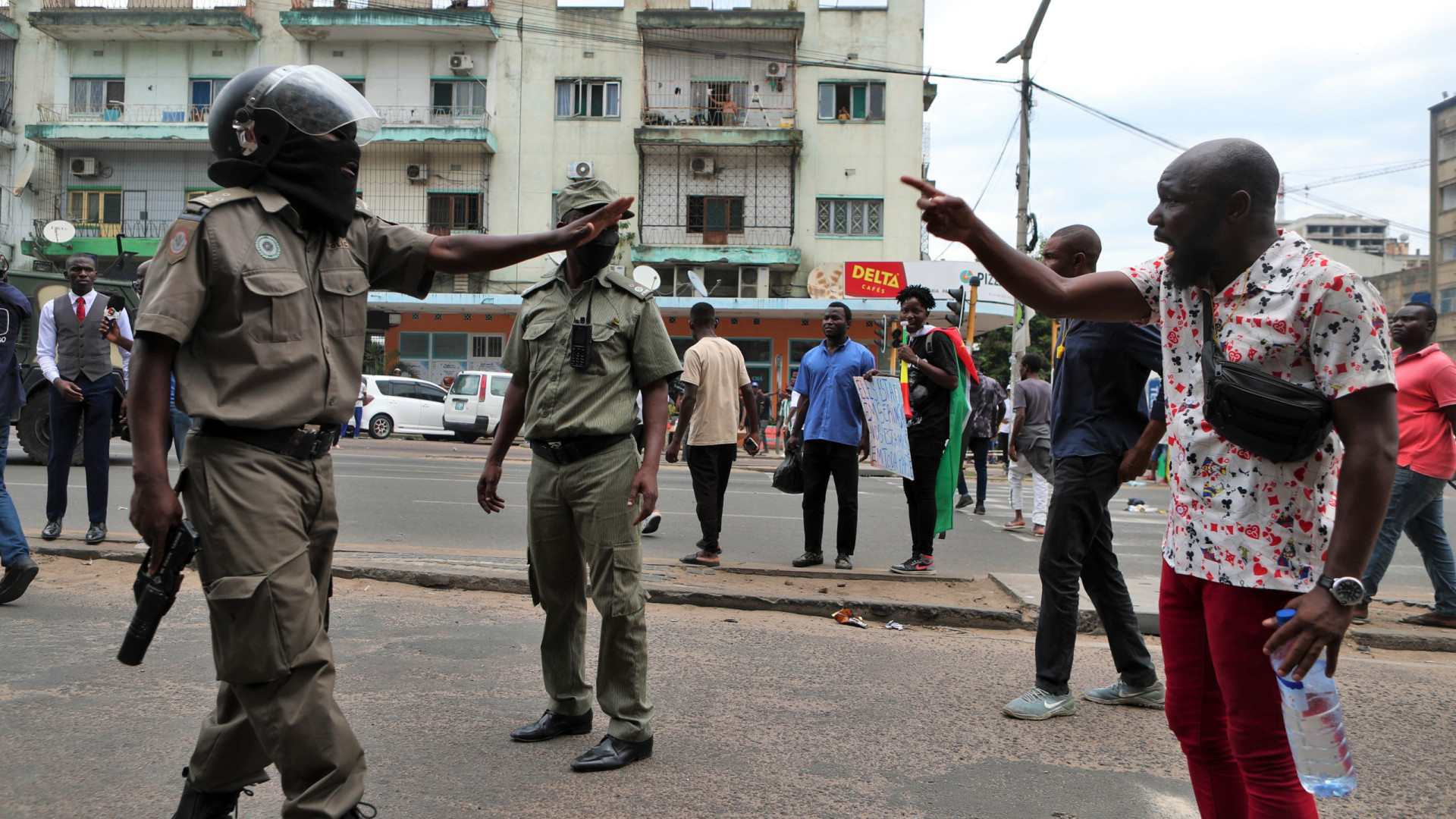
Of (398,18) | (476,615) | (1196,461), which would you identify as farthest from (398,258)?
(398,18)

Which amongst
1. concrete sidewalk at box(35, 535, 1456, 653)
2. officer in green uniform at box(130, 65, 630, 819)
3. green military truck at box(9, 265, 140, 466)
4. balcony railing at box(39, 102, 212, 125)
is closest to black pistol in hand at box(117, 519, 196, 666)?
officer in green uniform at box(130, 65, 630, 819)

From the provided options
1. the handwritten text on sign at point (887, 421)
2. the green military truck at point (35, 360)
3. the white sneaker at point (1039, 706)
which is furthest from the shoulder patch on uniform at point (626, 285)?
the green military truck at point (35, 360)

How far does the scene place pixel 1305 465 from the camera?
223cm

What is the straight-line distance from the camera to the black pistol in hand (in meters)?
2.39

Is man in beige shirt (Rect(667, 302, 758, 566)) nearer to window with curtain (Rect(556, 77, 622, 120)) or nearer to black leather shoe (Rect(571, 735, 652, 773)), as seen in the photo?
black leather shoe (Rect(571, 735, 652, 773))

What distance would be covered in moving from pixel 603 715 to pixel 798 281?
1146 inches

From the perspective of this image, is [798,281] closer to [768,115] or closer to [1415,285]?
[768,115]

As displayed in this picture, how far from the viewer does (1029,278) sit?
8.28 feet

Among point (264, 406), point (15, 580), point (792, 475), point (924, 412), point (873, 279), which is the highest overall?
point (873, 279)

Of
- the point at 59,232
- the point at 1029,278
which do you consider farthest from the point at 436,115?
the point at 1029,278

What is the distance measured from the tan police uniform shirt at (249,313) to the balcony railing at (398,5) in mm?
33064

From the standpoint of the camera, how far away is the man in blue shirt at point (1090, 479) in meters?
4.26

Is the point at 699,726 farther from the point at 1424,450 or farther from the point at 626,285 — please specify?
the point at 1424,450

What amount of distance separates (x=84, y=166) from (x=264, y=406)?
126ft
